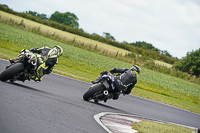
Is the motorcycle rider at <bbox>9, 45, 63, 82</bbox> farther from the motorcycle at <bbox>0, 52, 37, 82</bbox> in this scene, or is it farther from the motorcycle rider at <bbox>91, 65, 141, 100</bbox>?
the motorcycle rider at <bbox>91, 65, 141, 100</bbox>

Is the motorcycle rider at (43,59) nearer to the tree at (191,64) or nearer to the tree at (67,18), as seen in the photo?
the tree at (191,64)

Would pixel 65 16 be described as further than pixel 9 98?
Yes

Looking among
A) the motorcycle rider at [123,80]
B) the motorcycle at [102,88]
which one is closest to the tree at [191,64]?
the motorcycle rider at [123,80]

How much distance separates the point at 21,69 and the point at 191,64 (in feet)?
229

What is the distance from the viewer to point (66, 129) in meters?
5.81

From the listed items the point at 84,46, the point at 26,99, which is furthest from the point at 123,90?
the point at 84,46

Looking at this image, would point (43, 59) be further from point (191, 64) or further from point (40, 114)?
point (191, 64)

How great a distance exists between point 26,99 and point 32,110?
99cm

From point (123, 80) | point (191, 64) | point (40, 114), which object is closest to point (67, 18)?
point (191, 64)

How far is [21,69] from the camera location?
28.3 ft

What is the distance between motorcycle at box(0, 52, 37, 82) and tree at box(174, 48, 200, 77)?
2605 inches

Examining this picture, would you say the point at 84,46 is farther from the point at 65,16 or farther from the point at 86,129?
the point at 65,16

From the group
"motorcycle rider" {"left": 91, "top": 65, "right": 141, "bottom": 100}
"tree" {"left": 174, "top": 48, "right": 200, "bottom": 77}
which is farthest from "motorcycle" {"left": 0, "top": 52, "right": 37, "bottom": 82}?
"tree" {"left": 174, "top": 48, "right": 200, "bottom": 77}

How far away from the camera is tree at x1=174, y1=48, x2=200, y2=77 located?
238 ft
